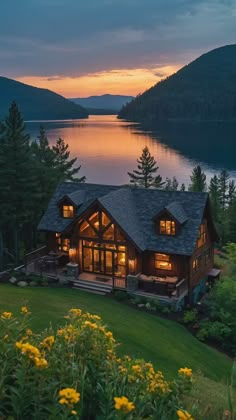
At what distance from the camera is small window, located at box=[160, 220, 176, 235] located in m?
28.5

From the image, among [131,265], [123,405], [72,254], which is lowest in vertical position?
[131,265]

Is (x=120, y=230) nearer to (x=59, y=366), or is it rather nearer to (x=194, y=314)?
(x=194, y=314)

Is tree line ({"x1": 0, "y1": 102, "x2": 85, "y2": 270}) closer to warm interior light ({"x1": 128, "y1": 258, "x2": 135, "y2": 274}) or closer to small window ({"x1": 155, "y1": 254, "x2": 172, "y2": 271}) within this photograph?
warm interior light ({"x1": 128, "y1": 258, "x2": 135, "y2": 274})

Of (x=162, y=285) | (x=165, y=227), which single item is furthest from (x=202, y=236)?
(x=162, y=285)

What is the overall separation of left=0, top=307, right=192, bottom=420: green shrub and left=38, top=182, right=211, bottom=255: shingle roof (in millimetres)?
21611

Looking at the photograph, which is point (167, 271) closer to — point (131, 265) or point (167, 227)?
point (131, 265)

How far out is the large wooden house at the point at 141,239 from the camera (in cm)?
2794

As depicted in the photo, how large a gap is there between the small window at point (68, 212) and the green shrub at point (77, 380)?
2582 cm

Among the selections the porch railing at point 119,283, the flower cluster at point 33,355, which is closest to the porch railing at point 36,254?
the porch railing at point 119,283

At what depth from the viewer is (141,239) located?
28.7 meters

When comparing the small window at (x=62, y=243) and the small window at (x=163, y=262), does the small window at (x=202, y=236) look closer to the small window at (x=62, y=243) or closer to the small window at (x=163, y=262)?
the small window at (x=163, y=262)

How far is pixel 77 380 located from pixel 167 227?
→ 2375 cm

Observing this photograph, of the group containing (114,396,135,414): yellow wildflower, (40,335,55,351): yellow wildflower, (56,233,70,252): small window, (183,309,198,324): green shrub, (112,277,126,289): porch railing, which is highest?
(114,396,135,414): yellow wildflower

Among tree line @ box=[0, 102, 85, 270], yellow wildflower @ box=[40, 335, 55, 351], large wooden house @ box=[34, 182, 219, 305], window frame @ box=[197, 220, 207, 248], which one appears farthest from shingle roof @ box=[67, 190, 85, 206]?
yellow wildflower @ box=[40, 335, 55, 351]
